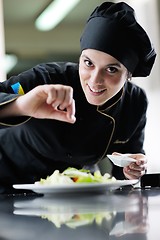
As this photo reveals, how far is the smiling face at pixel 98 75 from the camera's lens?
1492 millimetres

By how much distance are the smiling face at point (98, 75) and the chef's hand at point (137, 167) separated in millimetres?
294

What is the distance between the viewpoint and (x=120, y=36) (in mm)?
1497

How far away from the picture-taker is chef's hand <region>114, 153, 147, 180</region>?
1.30 m

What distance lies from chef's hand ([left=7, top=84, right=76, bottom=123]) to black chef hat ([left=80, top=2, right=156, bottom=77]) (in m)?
Answer: 0.45

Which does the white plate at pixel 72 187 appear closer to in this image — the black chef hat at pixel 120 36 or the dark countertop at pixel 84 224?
the dark countertop at pixel 84 224

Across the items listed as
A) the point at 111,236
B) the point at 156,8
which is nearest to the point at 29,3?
the point at 156,8

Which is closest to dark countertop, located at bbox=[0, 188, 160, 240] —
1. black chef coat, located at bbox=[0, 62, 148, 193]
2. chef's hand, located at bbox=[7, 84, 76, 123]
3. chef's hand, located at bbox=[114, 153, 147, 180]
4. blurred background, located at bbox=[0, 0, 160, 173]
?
chef's hand, located at bbox=[7, 84, 76, 123]

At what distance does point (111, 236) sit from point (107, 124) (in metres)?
1.15

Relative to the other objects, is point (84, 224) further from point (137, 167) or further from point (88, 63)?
point (88, 63)

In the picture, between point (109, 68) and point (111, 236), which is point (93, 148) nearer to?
point (109, 68)

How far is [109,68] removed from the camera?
153 cm

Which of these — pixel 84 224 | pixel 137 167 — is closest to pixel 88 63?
pixel 137 167

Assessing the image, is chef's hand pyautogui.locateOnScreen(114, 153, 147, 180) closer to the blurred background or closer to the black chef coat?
the black chef coat

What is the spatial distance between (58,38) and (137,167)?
268 centimetres
